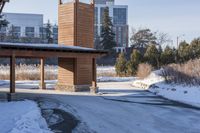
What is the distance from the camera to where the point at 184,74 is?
25.1 meters

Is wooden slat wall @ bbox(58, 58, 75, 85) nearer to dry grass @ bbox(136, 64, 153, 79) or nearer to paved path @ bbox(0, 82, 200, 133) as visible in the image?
paved path @ bbox(0, 82, 200, 133)

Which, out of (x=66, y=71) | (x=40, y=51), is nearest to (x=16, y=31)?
(x=66, y=71)

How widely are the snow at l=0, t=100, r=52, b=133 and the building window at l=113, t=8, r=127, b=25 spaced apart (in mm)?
120444

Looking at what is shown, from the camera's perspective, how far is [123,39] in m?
124

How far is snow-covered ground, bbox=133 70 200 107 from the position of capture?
62.6 ft

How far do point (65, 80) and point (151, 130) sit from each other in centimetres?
1499

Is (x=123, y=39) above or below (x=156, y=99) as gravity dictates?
above

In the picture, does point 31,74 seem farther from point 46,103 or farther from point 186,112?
point 186,112

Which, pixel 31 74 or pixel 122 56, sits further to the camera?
pixel 122 56

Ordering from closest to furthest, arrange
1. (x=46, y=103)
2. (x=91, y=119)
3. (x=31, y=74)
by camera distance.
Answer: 1. (x=91, y=119)
2. (x=46, y=103)
3. (x=31, y=74)

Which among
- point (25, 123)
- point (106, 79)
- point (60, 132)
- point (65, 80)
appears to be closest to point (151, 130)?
point (60, 132)

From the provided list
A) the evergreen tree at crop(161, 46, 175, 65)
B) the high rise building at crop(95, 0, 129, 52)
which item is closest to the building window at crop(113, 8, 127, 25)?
the high rise building at crop(95, 0, 129, 52)

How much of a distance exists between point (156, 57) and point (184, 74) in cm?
1431

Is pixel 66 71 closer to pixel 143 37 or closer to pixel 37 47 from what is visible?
pixel 37 47
